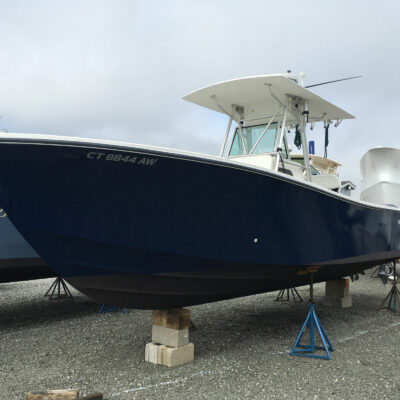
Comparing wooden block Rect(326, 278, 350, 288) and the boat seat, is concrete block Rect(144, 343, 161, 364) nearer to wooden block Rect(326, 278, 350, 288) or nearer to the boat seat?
the boat seat

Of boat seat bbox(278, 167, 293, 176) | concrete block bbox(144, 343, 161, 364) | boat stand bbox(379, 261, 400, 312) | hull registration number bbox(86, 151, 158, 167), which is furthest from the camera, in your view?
boat stand bbox(379, 261, 400, 312)

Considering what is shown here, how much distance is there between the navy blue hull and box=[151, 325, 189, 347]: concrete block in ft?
0.93

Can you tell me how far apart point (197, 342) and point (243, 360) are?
0.84 m

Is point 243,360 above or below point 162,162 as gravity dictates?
below

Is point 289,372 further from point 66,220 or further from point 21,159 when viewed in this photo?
point 21,159

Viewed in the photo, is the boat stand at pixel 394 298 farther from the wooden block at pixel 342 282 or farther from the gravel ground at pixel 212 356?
the wooden block at pixel 342 282

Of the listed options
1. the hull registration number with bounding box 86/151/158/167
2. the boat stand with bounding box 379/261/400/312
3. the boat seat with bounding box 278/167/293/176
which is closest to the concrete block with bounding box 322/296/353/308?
the boat stand with bounding box 379/261/400/312

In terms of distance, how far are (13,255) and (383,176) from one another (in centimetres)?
679

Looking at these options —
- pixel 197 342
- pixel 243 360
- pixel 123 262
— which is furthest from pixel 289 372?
pixel 123 262

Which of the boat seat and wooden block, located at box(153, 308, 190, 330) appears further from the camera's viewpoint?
the boat seat

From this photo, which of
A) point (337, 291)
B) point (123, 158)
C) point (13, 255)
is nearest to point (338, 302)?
point (337, 291)

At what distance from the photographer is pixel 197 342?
200 inches

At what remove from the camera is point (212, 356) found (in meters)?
4.50

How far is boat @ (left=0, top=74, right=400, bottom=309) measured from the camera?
11.4ft
